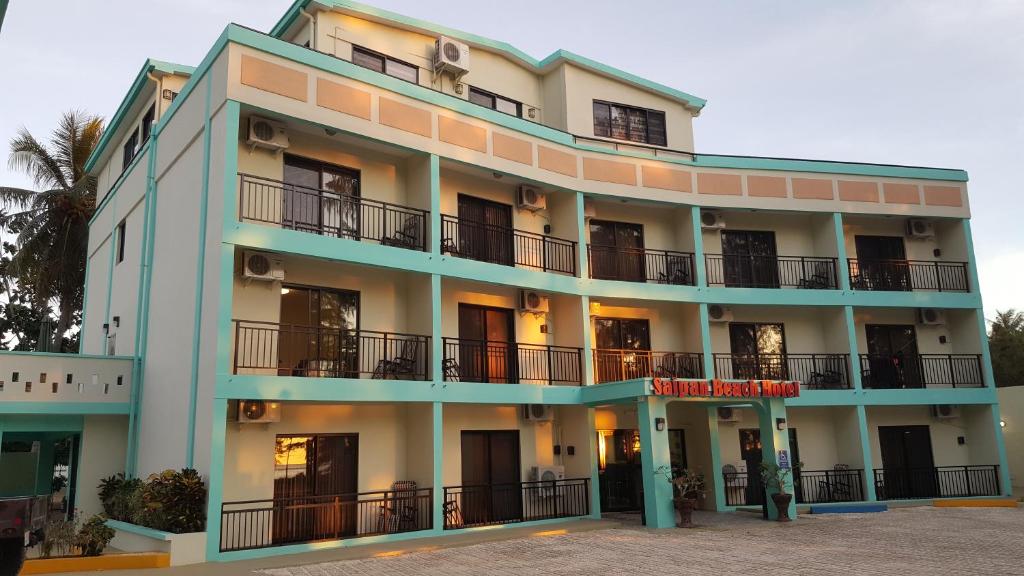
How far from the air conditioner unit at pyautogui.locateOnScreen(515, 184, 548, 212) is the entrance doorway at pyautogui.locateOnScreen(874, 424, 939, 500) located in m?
11.9

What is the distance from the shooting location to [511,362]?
18.5 m

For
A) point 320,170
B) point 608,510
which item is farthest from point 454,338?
point 608,510

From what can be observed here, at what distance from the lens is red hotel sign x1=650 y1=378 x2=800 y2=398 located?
16078 millimetres

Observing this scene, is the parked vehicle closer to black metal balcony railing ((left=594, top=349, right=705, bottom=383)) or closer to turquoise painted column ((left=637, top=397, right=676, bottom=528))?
turquoise painted column ((left=637, top=397, right=676, bottom=528))

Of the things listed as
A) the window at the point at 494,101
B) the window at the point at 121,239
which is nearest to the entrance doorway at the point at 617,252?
the window at the point at 494,101

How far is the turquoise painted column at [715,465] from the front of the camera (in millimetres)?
19516

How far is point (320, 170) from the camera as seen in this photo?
16.3 metres

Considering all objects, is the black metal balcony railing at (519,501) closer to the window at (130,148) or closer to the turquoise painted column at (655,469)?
the turquoise painted column at (655,469)

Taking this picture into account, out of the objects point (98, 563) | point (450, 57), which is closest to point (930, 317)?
point (450, 57)

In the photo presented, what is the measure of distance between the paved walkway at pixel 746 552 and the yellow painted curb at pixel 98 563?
74.2 inches

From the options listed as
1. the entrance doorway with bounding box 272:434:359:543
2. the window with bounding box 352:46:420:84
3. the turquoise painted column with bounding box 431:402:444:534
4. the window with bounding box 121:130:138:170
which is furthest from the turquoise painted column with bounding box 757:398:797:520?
the window with bounding box 121:130:138:170

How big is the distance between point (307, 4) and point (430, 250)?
6.62 metres

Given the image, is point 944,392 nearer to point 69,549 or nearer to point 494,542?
point 494,542

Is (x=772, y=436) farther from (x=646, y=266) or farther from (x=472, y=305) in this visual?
(x=472, y=305)
